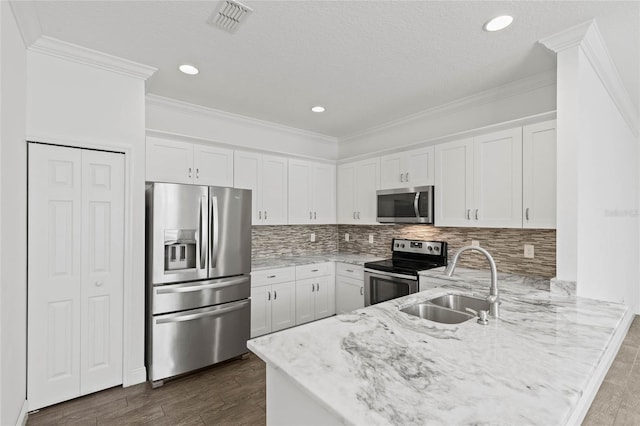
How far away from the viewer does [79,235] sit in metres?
2.50

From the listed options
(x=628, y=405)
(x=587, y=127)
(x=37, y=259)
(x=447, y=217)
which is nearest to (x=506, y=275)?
(x=447, y=217)

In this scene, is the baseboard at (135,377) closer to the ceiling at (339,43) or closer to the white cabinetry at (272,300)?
the white cabinetry at (272,300)

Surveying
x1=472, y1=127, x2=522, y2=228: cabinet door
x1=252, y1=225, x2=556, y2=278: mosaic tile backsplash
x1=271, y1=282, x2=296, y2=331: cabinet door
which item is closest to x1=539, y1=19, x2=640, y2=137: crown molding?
x1=472, y1=127, x2=522, y2=228: cabinet door

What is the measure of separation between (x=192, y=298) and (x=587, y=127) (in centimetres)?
346

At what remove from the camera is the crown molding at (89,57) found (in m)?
2.33

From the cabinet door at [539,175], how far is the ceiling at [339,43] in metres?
0.57

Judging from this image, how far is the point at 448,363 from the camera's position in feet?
3.92

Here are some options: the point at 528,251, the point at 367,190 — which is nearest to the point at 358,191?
the point at 367,190

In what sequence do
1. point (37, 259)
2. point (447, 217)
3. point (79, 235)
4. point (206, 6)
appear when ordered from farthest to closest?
point (447, 217), point (79, 235), point (37, 259), point (206, 6)

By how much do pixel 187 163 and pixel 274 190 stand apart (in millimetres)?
1111

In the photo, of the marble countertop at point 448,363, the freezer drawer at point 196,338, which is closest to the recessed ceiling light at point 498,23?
the marble countertop at point 448,363

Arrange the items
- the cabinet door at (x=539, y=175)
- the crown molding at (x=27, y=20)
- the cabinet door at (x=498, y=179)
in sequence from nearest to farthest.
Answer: the crown molding at (x=27, y=20)
the cabinet door at (x=539, y=175)
the cabinet door at (x=498, y=179)

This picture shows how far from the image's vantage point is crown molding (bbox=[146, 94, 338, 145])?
3479 mm

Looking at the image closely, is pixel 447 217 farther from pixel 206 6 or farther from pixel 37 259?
pixel 37 259
